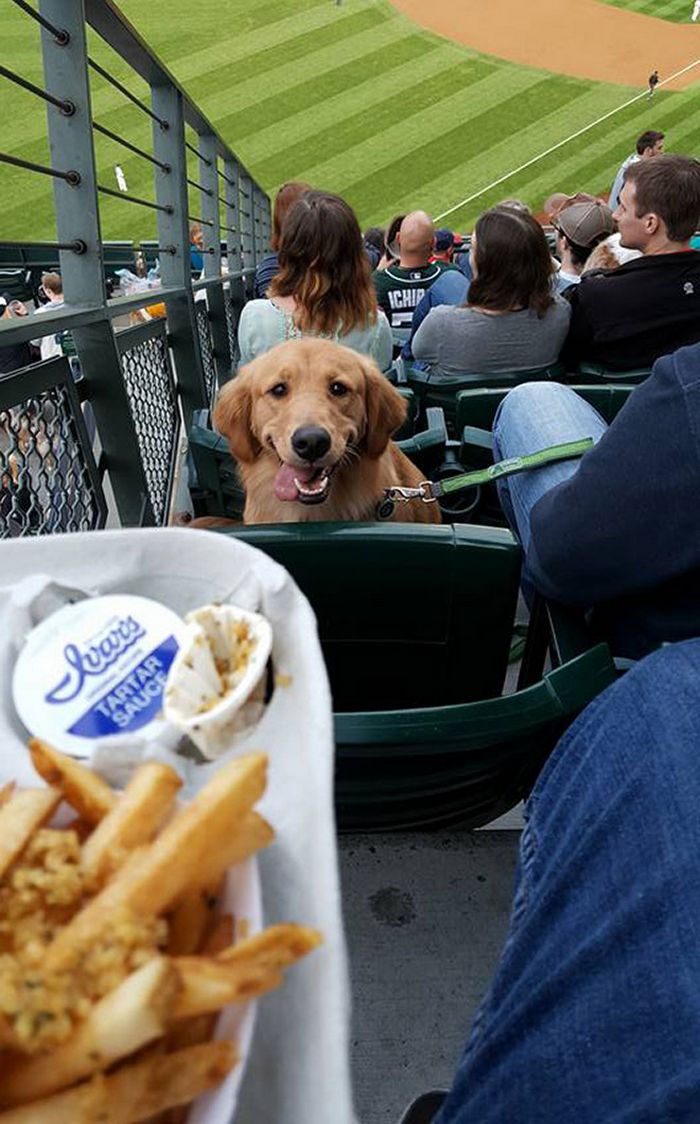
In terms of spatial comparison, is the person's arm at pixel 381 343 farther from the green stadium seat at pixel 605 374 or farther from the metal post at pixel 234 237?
the metal post at pixel 234 237

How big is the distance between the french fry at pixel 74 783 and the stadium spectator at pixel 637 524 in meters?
1.01

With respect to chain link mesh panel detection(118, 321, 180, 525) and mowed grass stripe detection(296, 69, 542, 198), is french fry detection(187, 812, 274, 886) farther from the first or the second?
mowed grass stripe detection(296, 69, 542, 198)

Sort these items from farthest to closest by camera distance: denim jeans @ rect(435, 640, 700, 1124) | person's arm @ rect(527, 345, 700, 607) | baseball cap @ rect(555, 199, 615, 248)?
baseball cap @ rect(555, 199, 615, 248)
person's arm @ rect(527, 345, 700, 607)
denim jeans @ rect(435, 640, 700, 1124)

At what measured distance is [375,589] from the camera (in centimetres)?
150

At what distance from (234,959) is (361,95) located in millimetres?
24942

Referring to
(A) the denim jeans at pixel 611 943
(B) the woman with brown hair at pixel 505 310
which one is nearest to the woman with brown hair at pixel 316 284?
(B) the woman with brown hair at pixel 505 310

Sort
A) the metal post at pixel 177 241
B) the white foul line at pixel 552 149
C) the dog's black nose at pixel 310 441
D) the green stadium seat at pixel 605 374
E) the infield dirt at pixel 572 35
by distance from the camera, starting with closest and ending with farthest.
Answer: the dog's black nose at pixel 310 441 → the green stadium seat at pixel 605 374 → the metal post at pixel 177 241 → the white foul line at pixel 552 149 → the infield dirt at pixel 572 35

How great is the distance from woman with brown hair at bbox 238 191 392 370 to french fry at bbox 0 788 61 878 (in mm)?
2915

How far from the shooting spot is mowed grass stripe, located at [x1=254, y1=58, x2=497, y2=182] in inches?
722

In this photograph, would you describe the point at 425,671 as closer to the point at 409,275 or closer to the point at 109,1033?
the point at 109,1033

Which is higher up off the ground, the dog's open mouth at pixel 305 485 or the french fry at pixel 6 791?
the french fry at pixel 6 791

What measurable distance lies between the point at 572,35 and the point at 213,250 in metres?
28.2

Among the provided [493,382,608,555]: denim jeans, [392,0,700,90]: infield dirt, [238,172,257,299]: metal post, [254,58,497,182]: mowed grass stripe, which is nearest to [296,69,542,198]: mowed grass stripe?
[254,58,497,182]: mowed grass stripe

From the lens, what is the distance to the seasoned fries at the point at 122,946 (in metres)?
0.46
